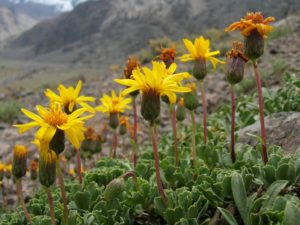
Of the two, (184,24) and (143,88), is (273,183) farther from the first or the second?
(184,24)

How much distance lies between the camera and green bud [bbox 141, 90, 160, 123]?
2660mm

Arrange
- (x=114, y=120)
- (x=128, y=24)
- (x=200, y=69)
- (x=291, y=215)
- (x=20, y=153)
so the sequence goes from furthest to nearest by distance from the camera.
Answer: (x=128, y=24)
(x=114, y=120)
(x=200, y=69)
(x=20, y=153)
(x=291, y=215)

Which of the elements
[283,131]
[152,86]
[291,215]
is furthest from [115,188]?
[283,131]

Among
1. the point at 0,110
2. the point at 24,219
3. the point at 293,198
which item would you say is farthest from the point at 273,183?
the point at 0,110

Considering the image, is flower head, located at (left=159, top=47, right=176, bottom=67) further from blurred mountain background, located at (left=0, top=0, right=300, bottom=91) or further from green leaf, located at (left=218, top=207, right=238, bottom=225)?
blurred mountain background, located at (left=0, top=0, right=300, bottom=91)

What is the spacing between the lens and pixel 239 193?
2656mm

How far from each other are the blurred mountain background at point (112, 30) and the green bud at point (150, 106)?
4126 centimetres

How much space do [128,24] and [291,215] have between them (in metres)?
95.0

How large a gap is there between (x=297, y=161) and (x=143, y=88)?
1077mm

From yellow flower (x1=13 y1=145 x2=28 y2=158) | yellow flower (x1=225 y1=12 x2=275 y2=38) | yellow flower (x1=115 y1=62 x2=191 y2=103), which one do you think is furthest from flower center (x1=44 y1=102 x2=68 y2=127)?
yellow flower (x1=225 y1=12 x2=275 y2=38)

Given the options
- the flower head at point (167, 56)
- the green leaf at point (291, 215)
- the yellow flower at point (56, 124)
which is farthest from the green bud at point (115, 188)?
the flower head at point (167, 56)

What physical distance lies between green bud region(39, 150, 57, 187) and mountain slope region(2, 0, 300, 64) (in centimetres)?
4143

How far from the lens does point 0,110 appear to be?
38.0 feet

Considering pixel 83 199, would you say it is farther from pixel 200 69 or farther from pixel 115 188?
pixel 200 69
